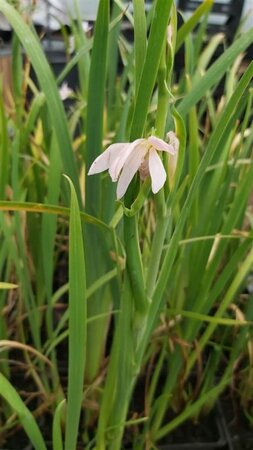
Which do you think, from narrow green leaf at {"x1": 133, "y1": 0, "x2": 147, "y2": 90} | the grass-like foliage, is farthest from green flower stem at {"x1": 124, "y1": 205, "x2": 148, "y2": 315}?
narrow green leaf at {"x1": 133, "y1": 0, "x2": 147, "y2": 90}

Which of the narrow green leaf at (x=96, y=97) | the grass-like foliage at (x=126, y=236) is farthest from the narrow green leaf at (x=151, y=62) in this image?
the narrow green leaf at (x=96, y=97)

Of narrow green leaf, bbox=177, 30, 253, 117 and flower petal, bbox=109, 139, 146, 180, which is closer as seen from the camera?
flower petal, bbox=109, 139, 146, 180

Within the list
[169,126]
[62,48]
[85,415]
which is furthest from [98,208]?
[62,48]

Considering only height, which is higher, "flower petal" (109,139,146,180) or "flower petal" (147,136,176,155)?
"flower petal" (147,136,176,155)

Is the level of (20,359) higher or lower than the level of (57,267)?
lower

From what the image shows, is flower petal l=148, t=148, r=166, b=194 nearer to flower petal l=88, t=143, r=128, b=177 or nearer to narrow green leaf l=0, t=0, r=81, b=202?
flower petal l=88, t=143, r=128, b=177

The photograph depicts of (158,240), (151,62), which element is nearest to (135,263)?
(158,240)

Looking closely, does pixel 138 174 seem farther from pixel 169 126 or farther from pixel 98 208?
pixel 98 208
